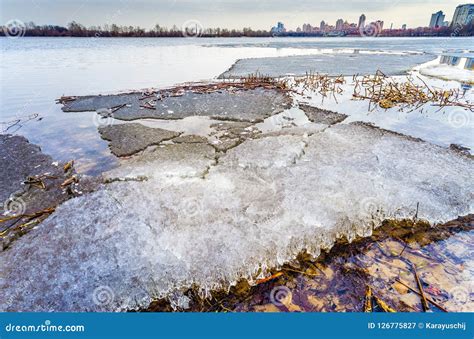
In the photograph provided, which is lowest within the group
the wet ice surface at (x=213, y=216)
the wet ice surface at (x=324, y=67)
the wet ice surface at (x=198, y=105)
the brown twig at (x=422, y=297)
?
the brown twig at (x=422, y=297)

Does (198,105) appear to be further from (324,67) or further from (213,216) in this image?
(324,67)

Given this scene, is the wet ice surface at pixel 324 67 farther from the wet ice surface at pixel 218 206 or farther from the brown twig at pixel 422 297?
the brown twig at pixel 422 297

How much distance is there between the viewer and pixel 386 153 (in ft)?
11.3

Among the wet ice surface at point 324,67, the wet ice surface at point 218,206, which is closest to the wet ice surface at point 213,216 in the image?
the wet ice surface at point 218,206

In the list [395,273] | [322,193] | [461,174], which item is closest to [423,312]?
[395,273]

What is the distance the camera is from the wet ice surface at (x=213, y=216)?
1.79m

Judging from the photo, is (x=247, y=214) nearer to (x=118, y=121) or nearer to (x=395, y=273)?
(x=395, y=273)

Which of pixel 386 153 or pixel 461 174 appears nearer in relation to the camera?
pixel 461 174

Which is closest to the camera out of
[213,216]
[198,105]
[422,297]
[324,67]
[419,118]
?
[422,297]

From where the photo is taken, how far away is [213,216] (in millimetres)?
2318

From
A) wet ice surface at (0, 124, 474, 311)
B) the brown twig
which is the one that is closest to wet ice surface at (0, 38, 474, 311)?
wet ice surface at (0, 124, 474, 311)

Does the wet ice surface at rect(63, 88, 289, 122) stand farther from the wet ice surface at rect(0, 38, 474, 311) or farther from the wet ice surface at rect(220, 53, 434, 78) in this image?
the wet ice surface at rect(220, 53, 434, 78)

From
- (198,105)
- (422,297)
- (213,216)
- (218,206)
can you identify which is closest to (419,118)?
(422,297)

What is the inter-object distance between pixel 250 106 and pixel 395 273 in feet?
14.8
